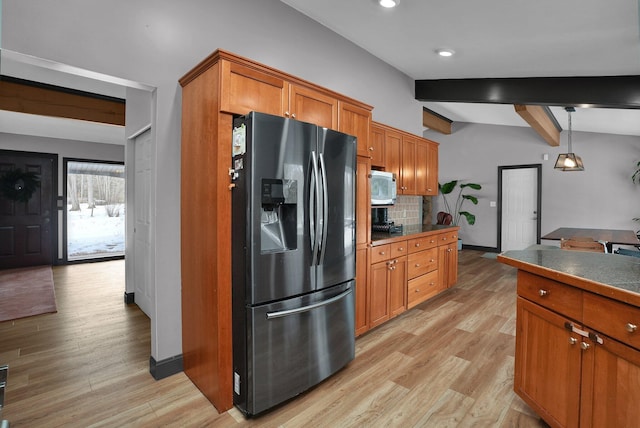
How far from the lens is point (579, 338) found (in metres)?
1.50

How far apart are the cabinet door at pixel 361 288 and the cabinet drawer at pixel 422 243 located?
84 cm

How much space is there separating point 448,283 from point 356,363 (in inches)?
93.4

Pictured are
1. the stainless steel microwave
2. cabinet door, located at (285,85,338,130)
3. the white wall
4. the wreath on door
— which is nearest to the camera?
the white wall

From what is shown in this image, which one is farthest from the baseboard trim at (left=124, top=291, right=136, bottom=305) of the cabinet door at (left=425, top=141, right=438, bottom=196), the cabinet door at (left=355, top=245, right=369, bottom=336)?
the cabinet door at (left=425, top=141, right=438, bottom=196)

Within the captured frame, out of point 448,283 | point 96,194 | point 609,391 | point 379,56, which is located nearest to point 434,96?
point 379,56

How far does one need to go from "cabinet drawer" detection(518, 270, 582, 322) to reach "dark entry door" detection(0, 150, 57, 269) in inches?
301

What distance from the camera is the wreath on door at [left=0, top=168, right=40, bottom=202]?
18.9 ft

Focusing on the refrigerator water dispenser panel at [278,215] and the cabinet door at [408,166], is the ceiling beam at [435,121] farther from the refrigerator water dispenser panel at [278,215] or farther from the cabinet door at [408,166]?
the refrigerator water dispenser panel at [278,215]

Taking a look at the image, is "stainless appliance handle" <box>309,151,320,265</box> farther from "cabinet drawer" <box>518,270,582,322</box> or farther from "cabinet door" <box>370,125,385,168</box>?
"cabinet door" <box>370,125,385,168</box>

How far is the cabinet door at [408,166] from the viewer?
4.15 metres

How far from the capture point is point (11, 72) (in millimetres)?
3461

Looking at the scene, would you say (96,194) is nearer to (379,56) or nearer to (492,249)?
(379,56)

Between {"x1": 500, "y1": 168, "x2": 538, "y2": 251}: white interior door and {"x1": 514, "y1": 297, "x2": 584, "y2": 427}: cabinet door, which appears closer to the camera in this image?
{"x1": 514, "y1": 297, "x2": 584, "y2": 427}: cabinet door

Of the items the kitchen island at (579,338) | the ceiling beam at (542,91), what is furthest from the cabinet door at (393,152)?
the kitchen island at (579,338)
